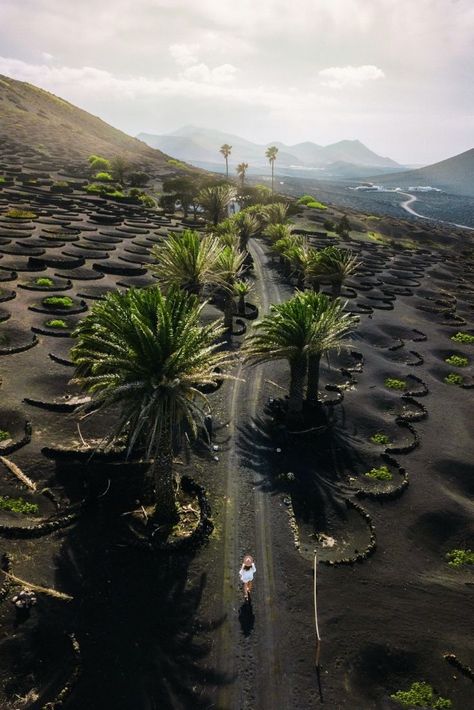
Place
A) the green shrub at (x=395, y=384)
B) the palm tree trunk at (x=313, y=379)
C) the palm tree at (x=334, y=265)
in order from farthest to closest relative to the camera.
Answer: the palm tree at (x=334, y=265) < the green shrub at (x=395, y=384) < the palm tree trunk at (x=313, y=379)

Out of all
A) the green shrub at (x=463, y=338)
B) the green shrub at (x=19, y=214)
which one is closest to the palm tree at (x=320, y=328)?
the green shrub at (x=463, y=338)

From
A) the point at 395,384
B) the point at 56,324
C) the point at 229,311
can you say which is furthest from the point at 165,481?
the point at 229,311

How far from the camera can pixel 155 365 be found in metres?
17.9

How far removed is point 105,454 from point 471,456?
864 inches

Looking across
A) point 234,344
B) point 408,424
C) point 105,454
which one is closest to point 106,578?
point 105,454

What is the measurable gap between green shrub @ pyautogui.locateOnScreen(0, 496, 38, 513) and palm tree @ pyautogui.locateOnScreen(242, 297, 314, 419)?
46.6 ft

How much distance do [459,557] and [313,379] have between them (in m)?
13.6

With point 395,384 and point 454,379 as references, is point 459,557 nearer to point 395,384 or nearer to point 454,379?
point 395,384

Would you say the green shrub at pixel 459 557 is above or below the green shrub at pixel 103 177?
below

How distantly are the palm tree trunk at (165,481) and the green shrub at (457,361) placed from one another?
31.3 m

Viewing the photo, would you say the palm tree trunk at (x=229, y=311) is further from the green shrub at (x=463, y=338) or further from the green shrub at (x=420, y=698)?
the green shrub at (x=420, y=698)

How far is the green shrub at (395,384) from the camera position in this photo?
116 feet

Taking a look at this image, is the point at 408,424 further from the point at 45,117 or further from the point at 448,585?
the point at 45,117

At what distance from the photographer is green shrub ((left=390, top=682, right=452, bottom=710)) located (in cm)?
1447
